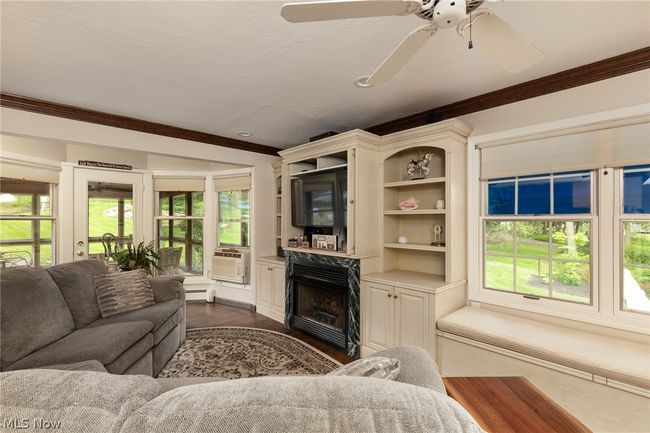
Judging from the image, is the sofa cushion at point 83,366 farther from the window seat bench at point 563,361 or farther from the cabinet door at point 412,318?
the window seat bench at point 563,361

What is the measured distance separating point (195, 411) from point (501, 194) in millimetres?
2798

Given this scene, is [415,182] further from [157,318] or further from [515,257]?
[157,318]

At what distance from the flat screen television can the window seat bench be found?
57.2 inches

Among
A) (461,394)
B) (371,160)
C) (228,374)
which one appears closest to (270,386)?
(461,394)

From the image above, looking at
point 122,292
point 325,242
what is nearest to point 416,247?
point 325,242

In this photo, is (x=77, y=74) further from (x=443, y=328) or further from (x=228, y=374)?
(x=443, y=328)

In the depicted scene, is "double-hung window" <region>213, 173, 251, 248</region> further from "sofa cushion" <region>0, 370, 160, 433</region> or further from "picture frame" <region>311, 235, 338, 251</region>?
"sofa cushion" <region>0, 370, 160, 433</region>

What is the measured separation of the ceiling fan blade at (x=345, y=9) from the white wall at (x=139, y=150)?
2.89m

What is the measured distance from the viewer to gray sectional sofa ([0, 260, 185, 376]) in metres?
1.76

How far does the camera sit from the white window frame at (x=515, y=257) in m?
2.09

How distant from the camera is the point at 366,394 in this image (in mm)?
654

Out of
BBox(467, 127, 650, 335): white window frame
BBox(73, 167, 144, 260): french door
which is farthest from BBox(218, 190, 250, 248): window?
BBox(467, 127, 650, 335): white window frame

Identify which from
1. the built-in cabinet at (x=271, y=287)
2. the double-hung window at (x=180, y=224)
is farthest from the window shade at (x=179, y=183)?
the built-in cabinet at (x=271, y=287)

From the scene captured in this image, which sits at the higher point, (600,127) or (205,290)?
(600,127)
